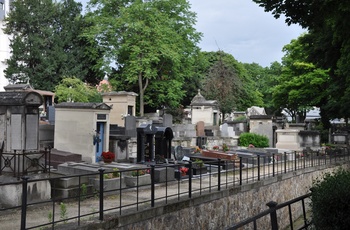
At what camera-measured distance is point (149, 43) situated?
3875 centimetres

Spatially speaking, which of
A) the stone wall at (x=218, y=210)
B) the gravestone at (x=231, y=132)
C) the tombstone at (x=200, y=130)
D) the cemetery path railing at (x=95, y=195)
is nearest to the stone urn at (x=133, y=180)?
the cemetery path railing at (x=95, y=195)

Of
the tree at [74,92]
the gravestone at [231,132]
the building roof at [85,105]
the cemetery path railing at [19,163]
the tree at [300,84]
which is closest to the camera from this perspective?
the cemetery path railing at [19,163]

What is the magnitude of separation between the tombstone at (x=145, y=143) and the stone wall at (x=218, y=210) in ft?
17.8

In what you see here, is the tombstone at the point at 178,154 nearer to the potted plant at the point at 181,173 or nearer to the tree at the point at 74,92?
the potted plant at the point at 181,173

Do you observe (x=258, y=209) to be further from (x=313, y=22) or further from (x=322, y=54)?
(x=322, y=54)

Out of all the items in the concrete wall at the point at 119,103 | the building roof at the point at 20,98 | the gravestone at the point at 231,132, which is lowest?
the gravestone at the point at 231,132

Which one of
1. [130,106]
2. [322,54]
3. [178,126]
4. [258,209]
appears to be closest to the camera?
[258,209]

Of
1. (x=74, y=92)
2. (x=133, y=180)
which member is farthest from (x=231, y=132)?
(x=133, y=180)

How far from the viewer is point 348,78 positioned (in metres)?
15.2

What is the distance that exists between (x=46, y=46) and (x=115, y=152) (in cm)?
2536

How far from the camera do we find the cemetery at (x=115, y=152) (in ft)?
33.5

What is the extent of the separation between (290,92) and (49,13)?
81.1ft

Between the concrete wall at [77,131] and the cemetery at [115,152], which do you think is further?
the concrete wall at [77,131]

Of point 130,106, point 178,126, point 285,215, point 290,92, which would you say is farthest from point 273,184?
point 290,92
